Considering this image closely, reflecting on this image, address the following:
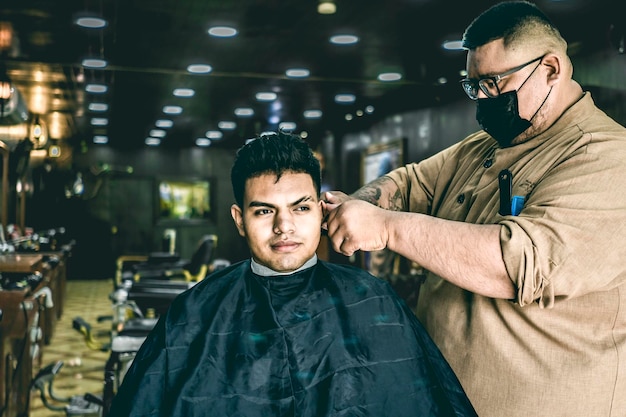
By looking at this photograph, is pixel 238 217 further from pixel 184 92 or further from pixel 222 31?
pixel 184 92

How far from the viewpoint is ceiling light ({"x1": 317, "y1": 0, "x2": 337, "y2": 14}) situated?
3.59 m

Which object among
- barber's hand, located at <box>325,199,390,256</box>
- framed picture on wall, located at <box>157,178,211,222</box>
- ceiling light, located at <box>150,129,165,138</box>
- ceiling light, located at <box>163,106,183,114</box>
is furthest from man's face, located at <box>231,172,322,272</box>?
framed picture on wall, located at <box>157,178,211,222</box>

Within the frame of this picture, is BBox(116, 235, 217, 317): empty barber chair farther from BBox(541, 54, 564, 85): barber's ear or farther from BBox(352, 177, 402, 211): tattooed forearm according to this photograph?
BBox(541, 54, 564, 85): barber's ear

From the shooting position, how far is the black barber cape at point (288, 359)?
130cm

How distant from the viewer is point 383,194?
168 cm

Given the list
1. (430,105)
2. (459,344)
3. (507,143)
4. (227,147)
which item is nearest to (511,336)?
(459,344)

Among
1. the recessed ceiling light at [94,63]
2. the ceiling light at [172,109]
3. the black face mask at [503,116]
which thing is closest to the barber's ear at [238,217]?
the black face mask at [503,116]

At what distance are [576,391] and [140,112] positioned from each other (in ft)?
24.7

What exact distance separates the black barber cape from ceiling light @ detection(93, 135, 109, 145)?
994cm

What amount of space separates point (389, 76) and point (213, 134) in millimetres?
5206

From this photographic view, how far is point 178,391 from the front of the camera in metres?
1.28

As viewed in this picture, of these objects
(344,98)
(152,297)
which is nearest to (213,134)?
(344,98)

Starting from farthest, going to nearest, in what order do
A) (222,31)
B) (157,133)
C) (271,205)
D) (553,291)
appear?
(157,133) → (222,31) → (271,205) → (553,291)

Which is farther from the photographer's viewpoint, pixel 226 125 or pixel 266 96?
pixel 226 125
